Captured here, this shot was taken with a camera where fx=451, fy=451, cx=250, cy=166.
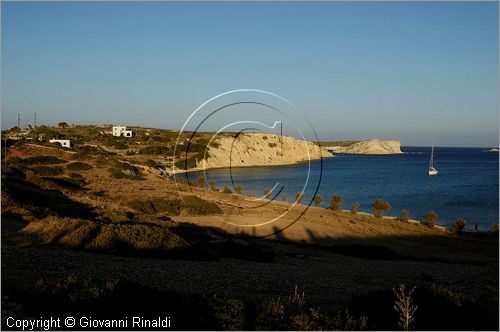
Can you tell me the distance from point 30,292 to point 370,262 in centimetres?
1595

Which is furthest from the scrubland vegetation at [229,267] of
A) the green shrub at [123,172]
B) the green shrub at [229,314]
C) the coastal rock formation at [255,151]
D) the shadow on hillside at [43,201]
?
the coastal rock formation at [255,151]

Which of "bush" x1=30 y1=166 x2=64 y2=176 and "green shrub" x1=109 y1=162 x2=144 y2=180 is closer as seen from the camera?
"bush" x1=30 y1=166 x2=64 y2=176

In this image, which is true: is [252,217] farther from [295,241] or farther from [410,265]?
[410,265]

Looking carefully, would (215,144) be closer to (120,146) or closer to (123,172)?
(120,146)

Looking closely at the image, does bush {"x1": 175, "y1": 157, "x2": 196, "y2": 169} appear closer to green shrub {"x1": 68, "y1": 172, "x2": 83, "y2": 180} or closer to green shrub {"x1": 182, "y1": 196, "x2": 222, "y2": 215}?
green shrub {"x1": 68, "y1": 172, "x2": 83, "y2": 180}

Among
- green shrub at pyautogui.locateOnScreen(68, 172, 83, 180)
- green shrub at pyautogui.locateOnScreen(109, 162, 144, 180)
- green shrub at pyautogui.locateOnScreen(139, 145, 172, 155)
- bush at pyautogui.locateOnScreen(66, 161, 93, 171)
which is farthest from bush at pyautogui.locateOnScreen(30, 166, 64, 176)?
green shrub at pyautogui.locateOnScreen(139, 145, 172, 155)

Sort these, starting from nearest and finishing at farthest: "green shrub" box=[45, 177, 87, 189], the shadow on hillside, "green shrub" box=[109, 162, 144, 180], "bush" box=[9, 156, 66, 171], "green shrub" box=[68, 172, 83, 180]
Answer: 1. the shadow on hillside
2. "green shrub" box=[45, 177, 87, 189]
3. "green shrub" box=[68, 172, 83, 180]
4. "bush" box=[9, 156, 66, 171]
5. "green shrub" box=[109, 162, 144, 180]

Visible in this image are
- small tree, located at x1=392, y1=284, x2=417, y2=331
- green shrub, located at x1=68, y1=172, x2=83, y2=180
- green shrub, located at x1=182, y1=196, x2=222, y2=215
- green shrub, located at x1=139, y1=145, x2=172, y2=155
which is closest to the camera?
small tree, located at x1=392, y1=284, x2=417, y2=331

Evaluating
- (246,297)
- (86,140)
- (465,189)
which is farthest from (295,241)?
(86,140)

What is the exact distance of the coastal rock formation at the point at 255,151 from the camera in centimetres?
11375

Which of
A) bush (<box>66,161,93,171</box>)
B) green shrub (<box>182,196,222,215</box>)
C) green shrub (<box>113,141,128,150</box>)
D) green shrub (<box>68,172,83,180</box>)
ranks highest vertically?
green shrub (<box>113,141,128,150</box>)

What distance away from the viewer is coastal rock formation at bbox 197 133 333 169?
11375 cm

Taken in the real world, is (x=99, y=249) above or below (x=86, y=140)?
below

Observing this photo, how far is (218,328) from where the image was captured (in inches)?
329
